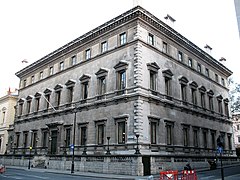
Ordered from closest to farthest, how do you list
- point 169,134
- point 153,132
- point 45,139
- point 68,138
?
point 153,132 → point 169,134 → point 68,138 → point 45,139

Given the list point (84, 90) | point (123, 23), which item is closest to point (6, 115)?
point (84, 90)

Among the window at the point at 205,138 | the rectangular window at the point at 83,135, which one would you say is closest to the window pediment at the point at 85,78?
the rectangular window at the point at 83,135

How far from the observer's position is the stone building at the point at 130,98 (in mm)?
25453

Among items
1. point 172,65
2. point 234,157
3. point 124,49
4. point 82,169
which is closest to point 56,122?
point 82,169

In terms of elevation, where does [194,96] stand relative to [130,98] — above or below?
above

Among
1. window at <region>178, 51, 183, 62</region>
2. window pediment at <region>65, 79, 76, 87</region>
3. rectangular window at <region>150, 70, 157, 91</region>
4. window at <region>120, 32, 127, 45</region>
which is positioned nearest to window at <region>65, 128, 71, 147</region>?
window pediment at <region>65, 79, 76, 87</region>

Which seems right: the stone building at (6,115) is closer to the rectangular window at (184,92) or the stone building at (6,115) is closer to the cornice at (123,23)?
the cornice at (123,23)

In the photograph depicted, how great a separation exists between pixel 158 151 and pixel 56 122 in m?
14.9

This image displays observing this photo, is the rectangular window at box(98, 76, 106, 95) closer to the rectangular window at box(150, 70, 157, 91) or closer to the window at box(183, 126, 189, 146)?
the rectangular window at box(150, 70, 157, 91)

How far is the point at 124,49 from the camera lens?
27906 millimetres

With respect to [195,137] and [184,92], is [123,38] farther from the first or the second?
[195,137]

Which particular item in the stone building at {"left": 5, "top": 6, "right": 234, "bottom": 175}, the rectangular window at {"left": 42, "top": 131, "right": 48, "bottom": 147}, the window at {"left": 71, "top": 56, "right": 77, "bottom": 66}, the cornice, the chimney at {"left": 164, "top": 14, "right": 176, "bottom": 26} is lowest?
the rectangular window at {"left": 42, "top": 131, "right": 48, "bottom": 147}

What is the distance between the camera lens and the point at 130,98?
25266mm

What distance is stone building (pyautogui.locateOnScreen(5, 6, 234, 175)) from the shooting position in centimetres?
2545
